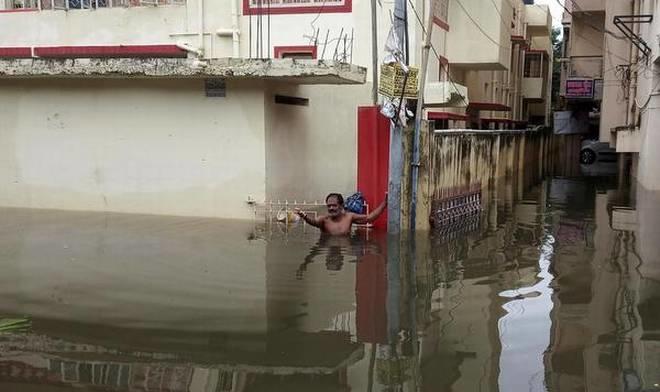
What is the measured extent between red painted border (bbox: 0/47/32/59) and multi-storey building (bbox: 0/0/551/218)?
3.24 metres

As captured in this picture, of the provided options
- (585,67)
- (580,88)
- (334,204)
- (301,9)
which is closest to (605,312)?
(334,204)

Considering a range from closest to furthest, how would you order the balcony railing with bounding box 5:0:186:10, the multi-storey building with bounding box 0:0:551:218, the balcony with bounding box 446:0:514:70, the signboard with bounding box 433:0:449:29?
the multi-storey building with bounding box 0:0:551:218 → the balcony railing with bounding box 5:0:186:10 → the signboard with bounding box 433:0:449:29 → the balcony with bounding box 446:0:514:70

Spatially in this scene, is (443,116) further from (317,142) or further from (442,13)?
(317,142)

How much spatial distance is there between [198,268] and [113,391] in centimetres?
361

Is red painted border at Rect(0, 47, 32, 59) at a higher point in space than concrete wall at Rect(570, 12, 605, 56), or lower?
lower

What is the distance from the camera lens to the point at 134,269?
26.5 feet

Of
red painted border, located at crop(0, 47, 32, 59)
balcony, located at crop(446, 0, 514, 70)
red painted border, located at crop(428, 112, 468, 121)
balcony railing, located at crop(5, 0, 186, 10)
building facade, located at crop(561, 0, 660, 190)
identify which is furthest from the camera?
balcony, located at crop(446, 0, 514, 70)

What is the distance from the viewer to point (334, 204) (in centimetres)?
1009

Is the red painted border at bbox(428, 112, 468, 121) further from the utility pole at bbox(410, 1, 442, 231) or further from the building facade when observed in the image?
the utility pole at bbox(410, 1, 442, 231)

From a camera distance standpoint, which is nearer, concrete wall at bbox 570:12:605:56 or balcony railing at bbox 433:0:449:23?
balcony railing at bbox 433:0:449:23

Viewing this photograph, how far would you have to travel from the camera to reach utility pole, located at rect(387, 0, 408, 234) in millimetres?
9375

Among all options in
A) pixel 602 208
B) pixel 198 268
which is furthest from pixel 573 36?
pixel 198 268

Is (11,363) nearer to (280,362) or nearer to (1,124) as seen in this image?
(280,362)

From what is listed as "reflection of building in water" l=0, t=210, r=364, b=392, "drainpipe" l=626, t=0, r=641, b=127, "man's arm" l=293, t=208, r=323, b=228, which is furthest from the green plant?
"drainpipe" l=626, t=0, r=641, b=127
